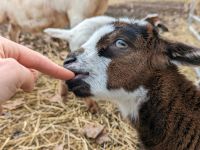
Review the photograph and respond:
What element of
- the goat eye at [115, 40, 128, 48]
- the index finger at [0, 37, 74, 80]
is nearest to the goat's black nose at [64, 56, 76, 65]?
the goat eye at [115, 40, 128, 48]

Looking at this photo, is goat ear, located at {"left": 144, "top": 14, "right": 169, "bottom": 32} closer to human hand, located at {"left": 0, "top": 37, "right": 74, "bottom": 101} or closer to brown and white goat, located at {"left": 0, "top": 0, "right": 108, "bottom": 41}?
human hand, located at {"left": 0, "top": 37, "right": 74, "bottom": 101}

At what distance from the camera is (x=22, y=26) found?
5875 millimetres

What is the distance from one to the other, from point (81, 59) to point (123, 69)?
297mm

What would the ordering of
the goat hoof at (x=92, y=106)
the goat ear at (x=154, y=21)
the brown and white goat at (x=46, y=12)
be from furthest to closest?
the brown and white goat at (x=46, y=12) → the goat hoof at (x=92, y=106) → the goat ear at (x=154, y=21)

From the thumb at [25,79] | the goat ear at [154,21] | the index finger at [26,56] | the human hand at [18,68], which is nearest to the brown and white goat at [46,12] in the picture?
the goat ear at [154,21]

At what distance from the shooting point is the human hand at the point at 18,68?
5.24 feet

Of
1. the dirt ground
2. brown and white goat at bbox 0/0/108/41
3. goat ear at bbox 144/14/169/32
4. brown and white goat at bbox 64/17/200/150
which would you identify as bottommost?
the dirt ground

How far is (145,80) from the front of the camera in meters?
2.56

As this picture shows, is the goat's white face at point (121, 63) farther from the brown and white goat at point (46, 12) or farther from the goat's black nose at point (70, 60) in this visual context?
the brown and white goat at point (46, 12)

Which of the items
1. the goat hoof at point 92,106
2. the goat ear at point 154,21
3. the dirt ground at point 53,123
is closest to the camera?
the goat ear at point 154,21

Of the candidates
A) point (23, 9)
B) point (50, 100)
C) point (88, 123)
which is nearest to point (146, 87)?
point (88, 123)

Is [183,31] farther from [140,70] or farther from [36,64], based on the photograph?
[36,64]

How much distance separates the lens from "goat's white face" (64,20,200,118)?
8.37 ft

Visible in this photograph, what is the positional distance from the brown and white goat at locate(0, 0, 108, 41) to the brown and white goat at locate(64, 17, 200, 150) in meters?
2.50
